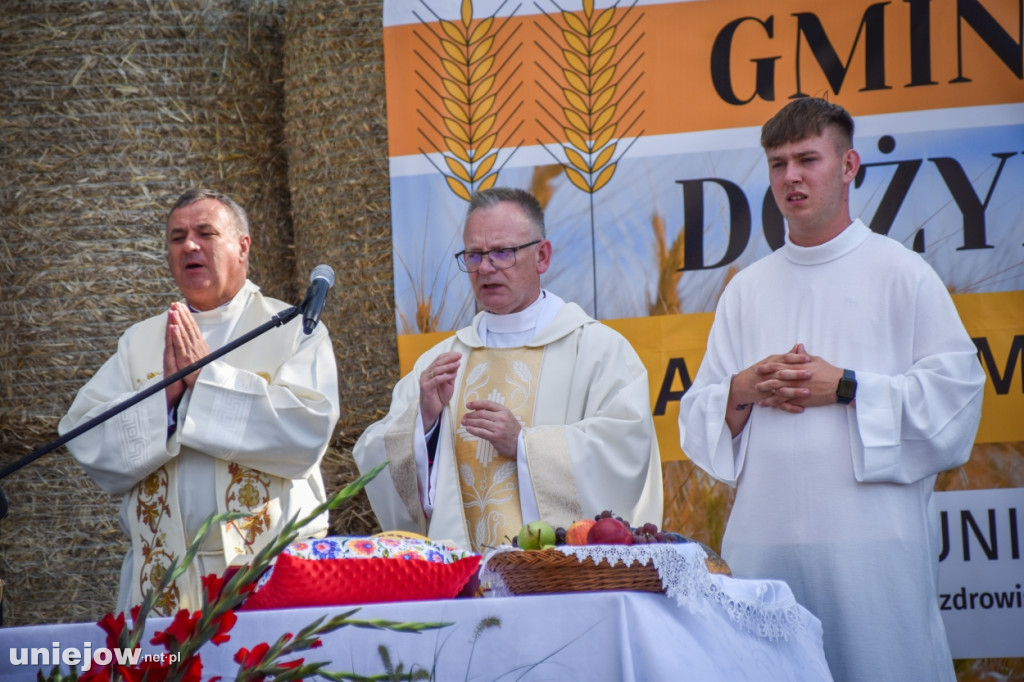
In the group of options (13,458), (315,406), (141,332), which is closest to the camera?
(315,406)

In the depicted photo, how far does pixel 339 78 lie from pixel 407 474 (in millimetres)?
2161

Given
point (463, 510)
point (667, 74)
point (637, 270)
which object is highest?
point (667, 74)

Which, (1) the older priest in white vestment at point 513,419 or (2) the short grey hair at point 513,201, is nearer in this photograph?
(1) the older priest in white vestment at point 513,419

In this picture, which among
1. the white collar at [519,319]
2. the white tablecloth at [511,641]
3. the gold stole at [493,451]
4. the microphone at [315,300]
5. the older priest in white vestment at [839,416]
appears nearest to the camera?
the white tablecloth at [511,641]

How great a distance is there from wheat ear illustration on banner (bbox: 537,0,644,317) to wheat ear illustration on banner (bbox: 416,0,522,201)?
0.49 ft

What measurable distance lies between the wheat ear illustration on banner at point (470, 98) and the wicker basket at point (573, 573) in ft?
9.66

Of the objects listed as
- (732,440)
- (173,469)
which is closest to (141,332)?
(173,469)

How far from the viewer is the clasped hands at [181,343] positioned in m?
4.46

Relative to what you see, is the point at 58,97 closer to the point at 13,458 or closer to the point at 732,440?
the point at 13,458

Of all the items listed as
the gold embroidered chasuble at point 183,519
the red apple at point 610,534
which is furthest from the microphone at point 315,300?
the gold embroidered chasuble at point 183,519

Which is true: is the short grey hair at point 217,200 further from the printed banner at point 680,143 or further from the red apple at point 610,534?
the red apple at point 610,534

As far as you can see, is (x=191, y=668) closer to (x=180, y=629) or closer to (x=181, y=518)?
(x=180, y=629)

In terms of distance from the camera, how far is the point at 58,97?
19.4ft

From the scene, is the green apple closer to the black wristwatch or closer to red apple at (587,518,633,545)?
red apple at (587,518,633,545)
